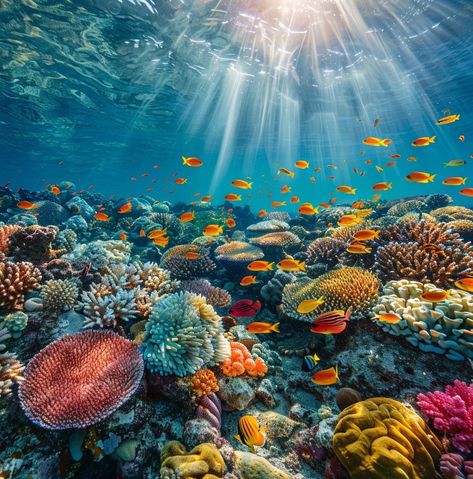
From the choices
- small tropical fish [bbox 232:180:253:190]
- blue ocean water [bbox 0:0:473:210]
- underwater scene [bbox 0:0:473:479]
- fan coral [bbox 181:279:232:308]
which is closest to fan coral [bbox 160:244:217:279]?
underwater scene [bbox 0:0:473:479]

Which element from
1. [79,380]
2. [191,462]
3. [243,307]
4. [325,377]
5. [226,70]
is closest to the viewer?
[191,462]

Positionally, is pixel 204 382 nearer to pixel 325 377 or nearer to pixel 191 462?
pixel 191 462

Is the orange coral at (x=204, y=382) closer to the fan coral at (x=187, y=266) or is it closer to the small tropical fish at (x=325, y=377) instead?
the small tropical fish at (x=325, y=377)

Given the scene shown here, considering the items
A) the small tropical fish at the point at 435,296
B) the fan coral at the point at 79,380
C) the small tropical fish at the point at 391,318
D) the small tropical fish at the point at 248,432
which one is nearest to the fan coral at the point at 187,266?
the fan coral at the point at 79,380

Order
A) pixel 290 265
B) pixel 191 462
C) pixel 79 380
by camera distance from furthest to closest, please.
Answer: pixel 290 265 → pixel 79 380 → pixel 191 462

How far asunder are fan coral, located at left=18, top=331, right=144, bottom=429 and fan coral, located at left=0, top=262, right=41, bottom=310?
1.44 metres

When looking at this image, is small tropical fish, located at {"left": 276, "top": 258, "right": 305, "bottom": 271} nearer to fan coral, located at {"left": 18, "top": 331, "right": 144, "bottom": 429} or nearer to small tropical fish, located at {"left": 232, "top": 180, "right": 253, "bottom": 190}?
fan coral, located at {"left": 18, "top": 331, "right": 144, "bottom": 429}

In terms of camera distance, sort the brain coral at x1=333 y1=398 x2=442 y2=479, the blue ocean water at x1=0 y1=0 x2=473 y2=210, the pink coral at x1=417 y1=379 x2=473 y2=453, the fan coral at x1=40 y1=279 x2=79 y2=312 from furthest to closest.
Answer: the blue ocean water at x1=0 y1=0 x2=473 y2=210 < the fan coral at x1=40 y1=279 x2=79 y2=312 < the pink coral at x1=417 y1=379 x2=473 y2=453 < the brain coral at x1=333 y1=398 x2=442 y2=479

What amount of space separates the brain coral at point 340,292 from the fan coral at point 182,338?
6.63 ft

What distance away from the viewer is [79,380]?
3422 mm

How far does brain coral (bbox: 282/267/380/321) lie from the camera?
16.4 feet

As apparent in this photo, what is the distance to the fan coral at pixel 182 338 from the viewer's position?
12.5ft

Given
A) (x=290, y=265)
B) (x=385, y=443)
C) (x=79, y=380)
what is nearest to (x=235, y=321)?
(x=290, y=265)

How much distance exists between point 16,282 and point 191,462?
4230 millimetres
